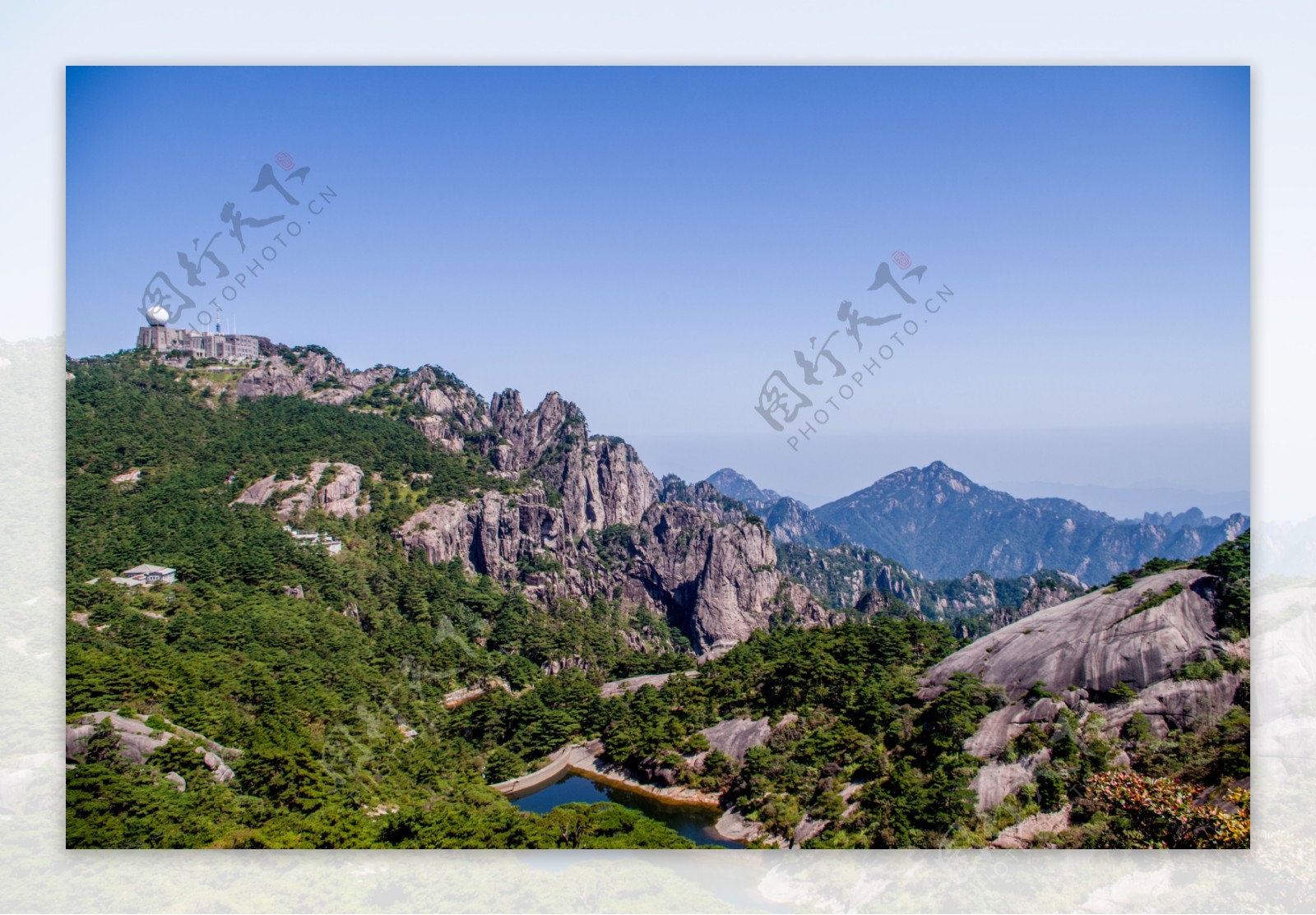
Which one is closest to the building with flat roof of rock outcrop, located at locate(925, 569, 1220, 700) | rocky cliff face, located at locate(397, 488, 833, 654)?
rocky cliff face, located at locate(397, 488, 833, 654)

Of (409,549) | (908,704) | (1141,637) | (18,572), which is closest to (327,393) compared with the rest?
(409,549)

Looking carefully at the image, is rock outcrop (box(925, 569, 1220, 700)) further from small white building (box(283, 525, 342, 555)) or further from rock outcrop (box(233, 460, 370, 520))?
rock outcrop (box(233, 460, 370, 520))

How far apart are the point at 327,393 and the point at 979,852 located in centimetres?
3032

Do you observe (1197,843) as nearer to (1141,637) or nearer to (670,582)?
(1141,637)

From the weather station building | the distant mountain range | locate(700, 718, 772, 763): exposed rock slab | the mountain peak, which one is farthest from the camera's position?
the mountain peak

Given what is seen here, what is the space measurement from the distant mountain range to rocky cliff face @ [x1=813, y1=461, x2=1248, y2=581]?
4.6 inches

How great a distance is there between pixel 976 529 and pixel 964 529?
1.65 meters

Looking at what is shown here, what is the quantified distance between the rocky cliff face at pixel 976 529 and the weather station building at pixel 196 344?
8473 centimetres

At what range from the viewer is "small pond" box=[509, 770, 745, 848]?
12016 millimetres

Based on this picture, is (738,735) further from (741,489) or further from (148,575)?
(741,489)

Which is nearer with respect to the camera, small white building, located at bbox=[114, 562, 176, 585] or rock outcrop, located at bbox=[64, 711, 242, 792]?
rock outcrop, located at bbox=[64, 711, 242, 792]

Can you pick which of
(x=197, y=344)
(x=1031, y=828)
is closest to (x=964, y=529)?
(x=197, y=344)

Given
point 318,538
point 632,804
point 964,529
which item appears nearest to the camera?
point 632,804

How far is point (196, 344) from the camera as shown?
101 feet
